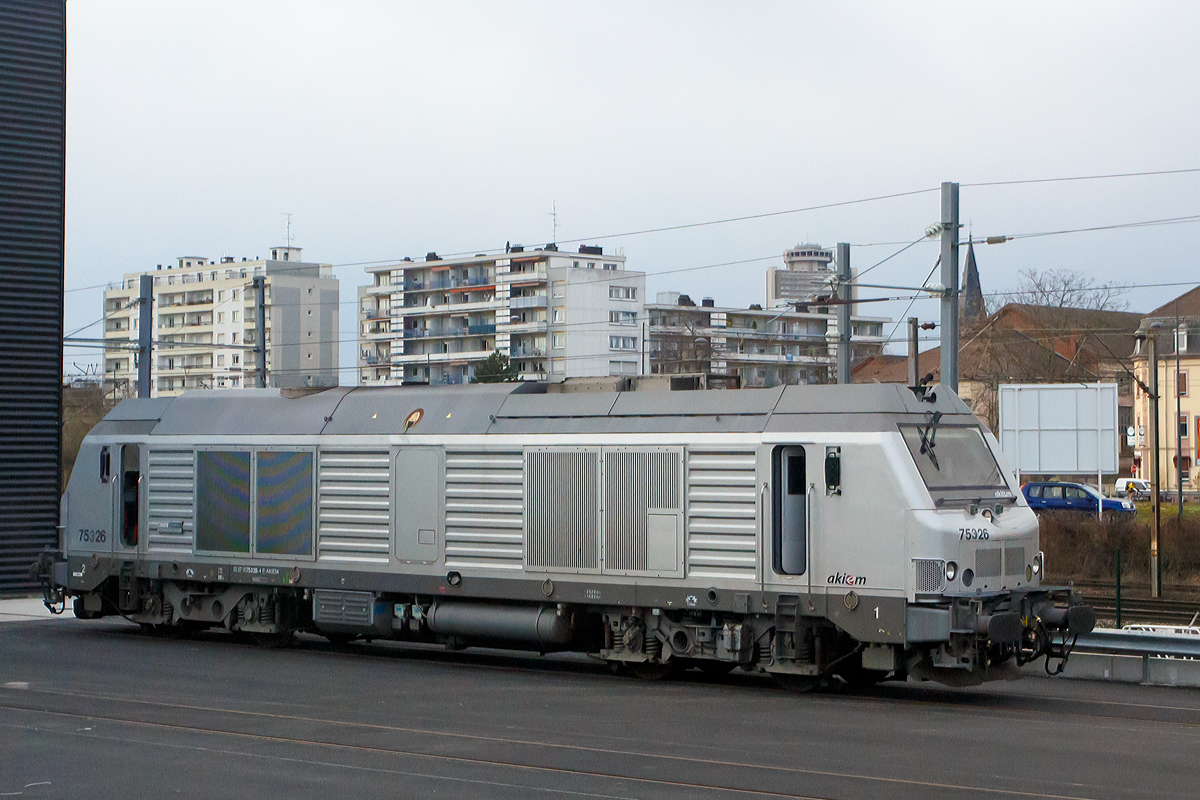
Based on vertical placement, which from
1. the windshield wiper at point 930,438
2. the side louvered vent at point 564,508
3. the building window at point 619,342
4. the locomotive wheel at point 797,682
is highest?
the building window at point 619,342

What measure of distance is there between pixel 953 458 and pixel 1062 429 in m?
18.6

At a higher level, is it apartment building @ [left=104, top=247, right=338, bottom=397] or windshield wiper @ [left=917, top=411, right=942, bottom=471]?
apartment building @ [left=104, top=247, right=338, bottom=397]

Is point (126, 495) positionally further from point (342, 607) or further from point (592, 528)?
point (592, 528)

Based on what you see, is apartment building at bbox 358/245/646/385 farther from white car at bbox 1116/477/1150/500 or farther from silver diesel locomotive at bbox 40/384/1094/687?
silver diesel locomotive at bbox 40/384/1094/687

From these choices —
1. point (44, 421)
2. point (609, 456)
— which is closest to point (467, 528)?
point (609, 456)

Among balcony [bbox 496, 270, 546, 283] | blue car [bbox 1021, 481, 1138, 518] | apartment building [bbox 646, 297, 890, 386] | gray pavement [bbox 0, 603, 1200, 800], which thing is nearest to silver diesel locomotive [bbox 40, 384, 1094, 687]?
gray pavement [bbox 0, 603, 1200, 800]

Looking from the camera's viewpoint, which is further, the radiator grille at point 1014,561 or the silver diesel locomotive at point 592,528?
the radiator grille at point 1014,561

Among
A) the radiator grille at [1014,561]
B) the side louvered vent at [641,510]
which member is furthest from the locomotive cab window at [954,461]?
the side louvered vent at [641,510]

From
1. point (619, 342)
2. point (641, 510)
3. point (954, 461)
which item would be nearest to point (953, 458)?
point (954, 461)

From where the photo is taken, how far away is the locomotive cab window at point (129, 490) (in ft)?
70.0

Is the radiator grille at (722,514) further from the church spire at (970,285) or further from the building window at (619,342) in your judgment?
the building window at (619,342)

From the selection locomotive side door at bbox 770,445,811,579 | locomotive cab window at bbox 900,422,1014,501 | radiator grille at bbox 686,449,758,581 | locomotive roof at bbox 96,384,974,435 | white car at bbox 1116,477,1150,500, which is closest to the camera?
locomotive cab window at bbox 900,422,1014,501

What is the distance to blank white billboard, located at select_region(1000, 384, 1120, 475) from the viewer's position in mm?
32312

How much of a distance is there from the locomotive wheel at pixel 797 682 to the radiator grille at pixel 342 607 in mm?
5923
